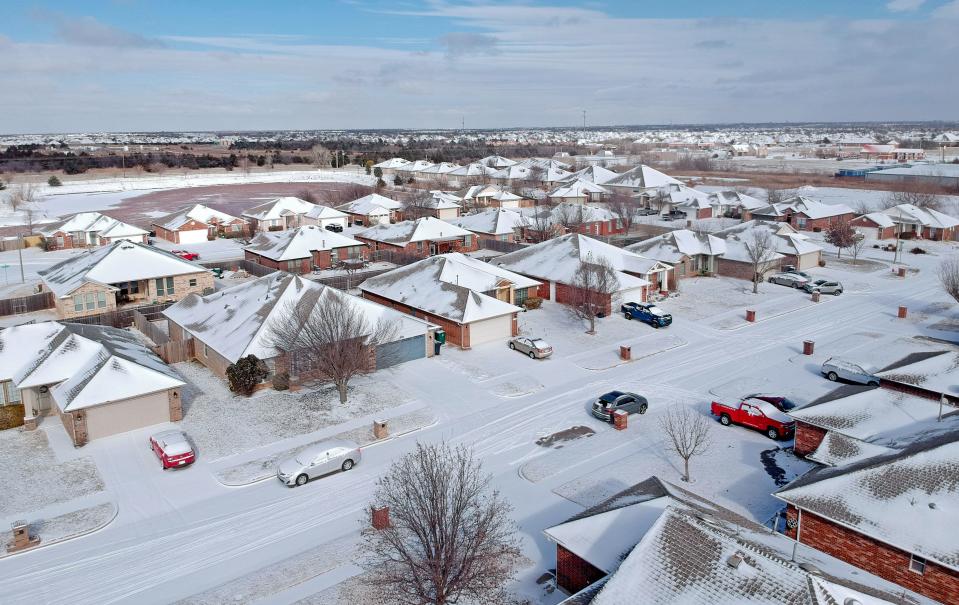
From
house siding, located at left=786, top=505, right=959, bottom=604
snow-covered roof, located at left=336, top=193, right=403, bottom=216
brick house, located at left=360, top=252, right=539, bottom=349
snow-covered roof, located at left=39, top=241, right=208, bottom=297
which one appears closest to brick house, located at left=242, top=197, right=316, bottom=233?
snow-covered roof, located at left=336, top=193, right=403, bottom=216

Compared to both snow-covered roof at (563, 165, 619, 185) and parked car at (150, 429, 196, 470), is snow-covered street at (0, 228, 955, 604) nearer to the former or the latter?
parked car at (150, 429, 196, 470)

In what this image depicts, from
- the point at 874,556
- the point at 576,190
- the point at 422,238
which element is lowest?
the point at 874,556

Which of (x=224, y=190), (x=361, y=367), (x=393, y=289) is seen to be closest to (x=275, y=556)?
(x=361, y=367)

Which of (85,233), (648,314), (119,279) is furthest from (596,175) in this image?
(119,279)

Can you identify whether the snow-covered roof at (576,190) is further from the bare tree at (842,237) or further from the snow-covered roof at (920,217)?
the bare tree at (842,237)

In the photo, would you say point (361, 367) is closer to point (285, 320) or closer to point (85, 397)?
point (285, 320)

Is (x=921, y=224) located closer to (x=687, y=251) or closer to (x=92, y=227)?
(x=687, y=251)

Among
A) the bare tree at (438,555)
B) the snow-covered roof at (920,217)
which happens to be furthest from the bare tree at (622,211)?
the bare tree at (438,555)
